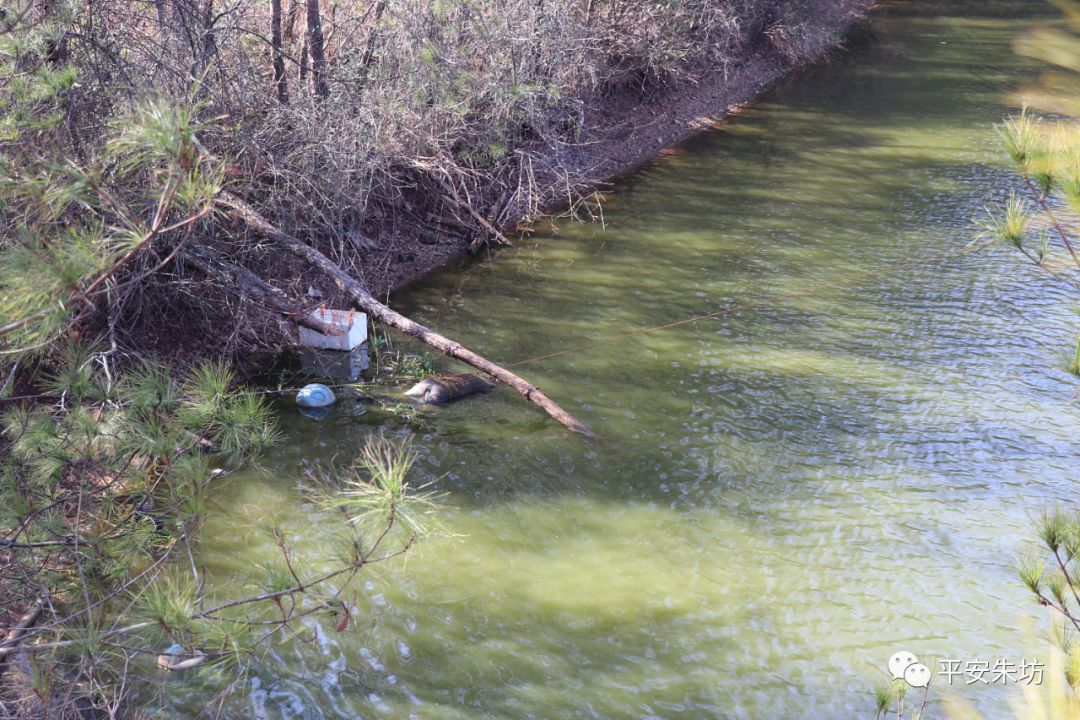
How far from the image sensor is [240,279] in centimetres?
705

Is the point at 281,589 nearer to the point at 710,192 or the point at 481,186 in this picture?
the point at 481,186

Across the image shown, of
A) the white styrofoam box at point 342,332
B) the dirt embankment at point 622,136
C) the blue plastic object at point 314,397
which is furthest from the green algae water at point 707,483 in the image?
the white styrofoam box at point 342,332

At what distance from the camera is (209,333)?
7203mm

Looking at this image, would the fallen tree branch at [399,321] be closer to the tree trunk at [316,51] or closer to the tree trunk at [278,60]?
the tree trunk at [278,60]

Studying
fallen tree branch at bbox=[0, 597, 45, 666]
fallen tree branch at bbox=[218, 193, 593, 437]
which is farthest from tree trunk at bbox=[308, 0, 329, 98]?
fallen tree branch at bbox=[0, 597, 45, 666]

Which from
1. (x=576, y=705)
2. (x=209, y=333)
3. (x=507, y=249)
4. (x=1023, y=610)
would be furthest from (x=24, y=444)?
(x=507, y=249)

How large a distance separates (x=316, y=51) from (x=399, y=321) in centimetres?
310

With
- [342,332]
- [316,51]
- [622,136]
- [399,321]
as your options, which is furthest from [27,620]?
[622,136]

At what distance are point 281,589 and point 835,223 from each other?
8528 millimetres

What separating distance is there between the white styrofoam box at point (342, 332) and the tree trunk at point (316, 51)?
2.19m

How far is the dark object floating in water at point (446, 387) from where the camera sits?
7.04 metres

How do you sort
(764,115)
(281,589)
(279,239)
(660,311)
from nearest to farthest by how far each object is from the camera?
(281,589) < (279,239) < (660,311) < (764,115)

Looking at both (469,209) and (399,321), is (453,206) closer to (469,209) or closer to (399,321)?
(469,209)

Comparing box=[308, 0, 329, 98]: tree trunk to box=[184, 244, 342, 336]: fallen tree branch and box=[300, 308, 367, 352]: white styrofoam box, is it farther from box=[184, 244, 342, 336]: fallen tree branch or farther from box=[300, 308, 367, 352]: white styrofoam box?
box=[300, 308, 367, 352]: white styrofoam box
